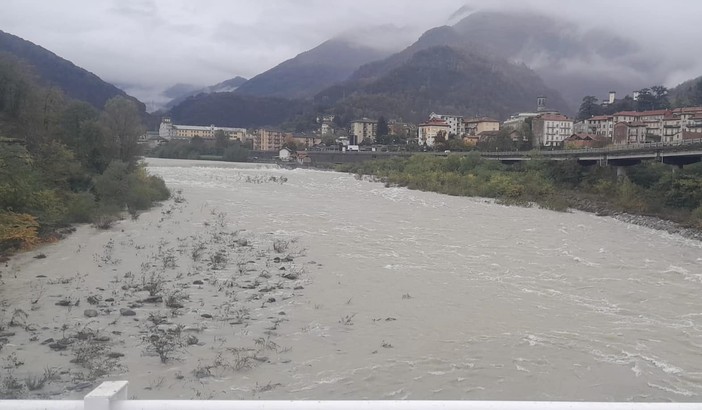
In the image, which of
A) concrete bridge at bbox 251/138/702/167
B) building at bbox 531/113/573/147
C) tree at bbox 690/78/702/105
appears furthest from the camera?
building at bbox 531/113/573/147

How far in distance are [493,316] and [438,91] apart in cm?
11348

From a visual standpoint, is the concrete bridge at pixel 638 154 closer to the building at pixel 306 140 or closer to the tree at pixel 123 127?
the tree at pixel 123 127

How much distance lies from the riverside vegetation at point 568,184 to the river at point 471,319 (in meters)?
3.92

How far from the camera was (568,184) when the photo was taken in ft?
81.3

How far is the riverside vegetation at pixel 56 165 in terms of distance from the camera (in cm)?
1036

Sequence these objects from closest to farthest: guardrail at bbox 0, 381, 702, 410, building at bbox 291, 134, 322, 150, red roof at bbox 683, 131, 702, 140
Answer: guardrail at bbox 0, 381, 702, 410 → red roof at bbox 683, 131, 702, 140 → building at bbox 291, 134, 322, 150

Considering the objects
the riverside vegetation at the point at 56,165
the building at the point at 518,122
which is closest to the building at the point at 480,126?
the building at the point at 518,122

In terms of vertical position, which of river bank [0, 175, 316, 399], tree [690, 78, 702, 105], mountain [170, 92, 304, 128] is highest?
mountain [170, 92, 304, 128]

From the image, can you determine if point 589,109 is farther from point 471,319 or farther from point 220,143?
point 471,319

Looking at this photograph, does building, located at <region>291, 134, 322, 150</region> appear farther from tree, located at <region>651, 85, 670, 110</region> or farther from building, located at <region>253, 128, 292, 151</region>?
tree, located at <region>651, 85, 670, 110</region>

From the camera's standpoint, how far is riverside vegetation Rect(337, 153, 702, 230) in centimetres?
1775

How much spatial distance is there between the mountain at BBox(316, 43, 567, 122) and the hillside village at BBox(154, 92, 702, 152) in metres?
13.0

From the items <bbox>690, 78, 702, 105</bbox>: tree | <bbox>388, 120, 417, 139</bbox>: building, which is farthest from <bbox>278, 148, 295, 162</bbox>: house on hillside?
<bbox>690, 78, 702, 105</bbox>: tree

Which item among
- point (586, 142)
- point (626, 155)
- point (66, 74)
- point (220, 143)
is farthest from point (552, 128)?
point (66, 74)
